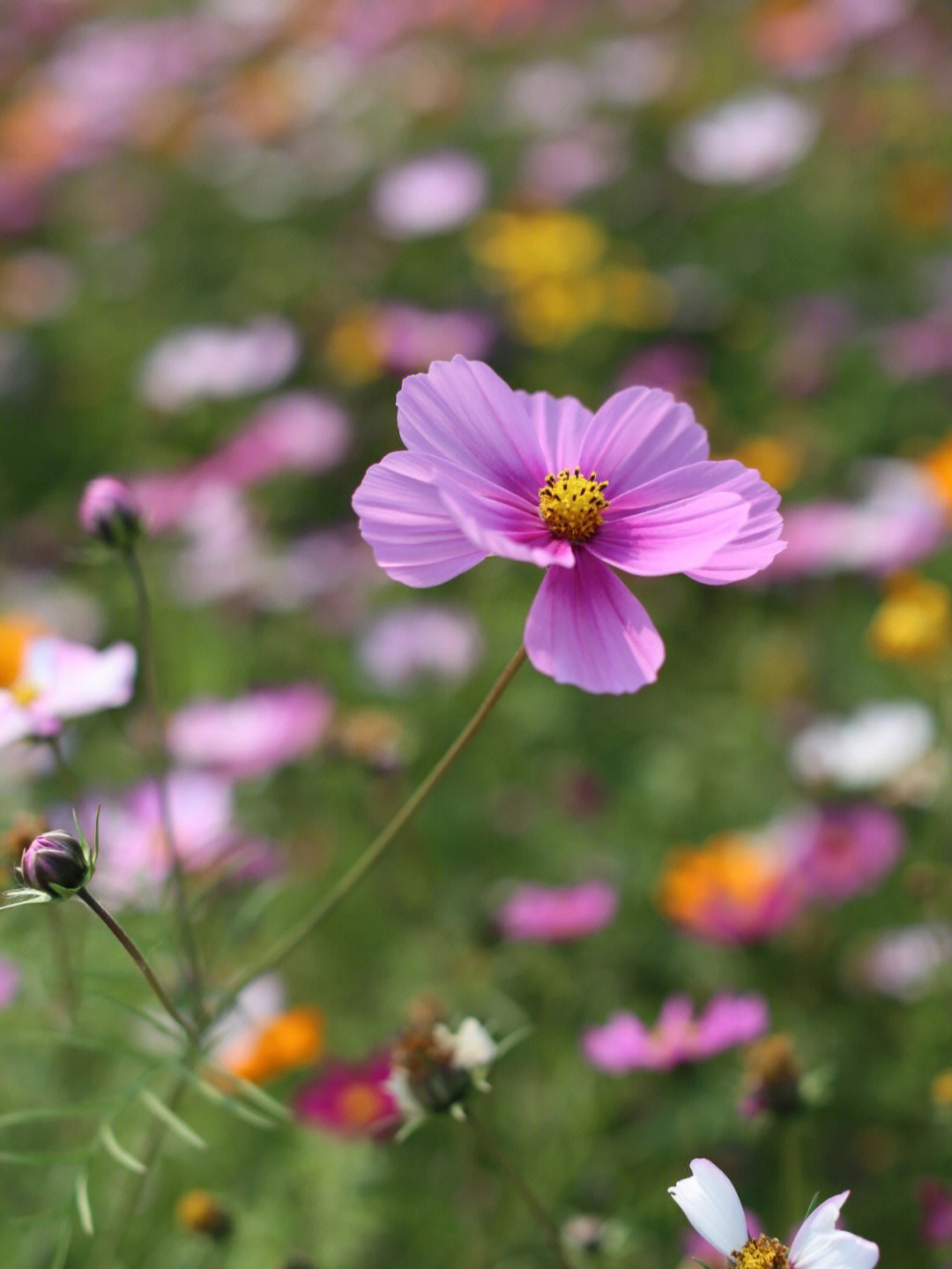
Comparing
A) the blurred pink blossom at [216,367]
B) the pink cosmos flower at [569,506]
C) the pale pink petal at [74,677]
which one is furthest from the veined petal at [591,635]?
the blurred pink blossom at [216,367]

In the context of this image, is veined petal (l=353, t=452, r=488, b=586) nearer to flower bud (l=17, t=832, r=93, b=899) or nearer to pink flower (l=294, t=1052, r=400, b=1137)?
flower bud (l=17, t=832, r=93, b=899)

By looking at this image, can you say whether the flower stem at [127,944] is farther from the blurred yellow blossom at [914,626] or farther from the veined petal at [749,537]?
the blurred yellow blossom at [914,626]

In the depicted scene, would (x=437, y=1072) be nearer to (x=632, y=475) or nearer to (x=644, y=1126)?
(x=632, y=475)

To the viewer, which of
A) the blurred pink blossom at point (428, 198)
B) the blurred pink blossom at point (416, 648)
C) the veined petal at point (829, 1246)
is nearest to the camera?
the veined petal at point (829, 1246)

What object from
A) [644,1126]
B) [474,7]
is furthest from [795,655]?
[474,7]

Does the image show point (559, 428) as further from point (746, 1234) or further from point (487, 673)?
point (487, 673)

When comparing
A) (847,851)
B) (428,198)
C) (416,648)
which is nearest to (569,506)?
(847,851)
